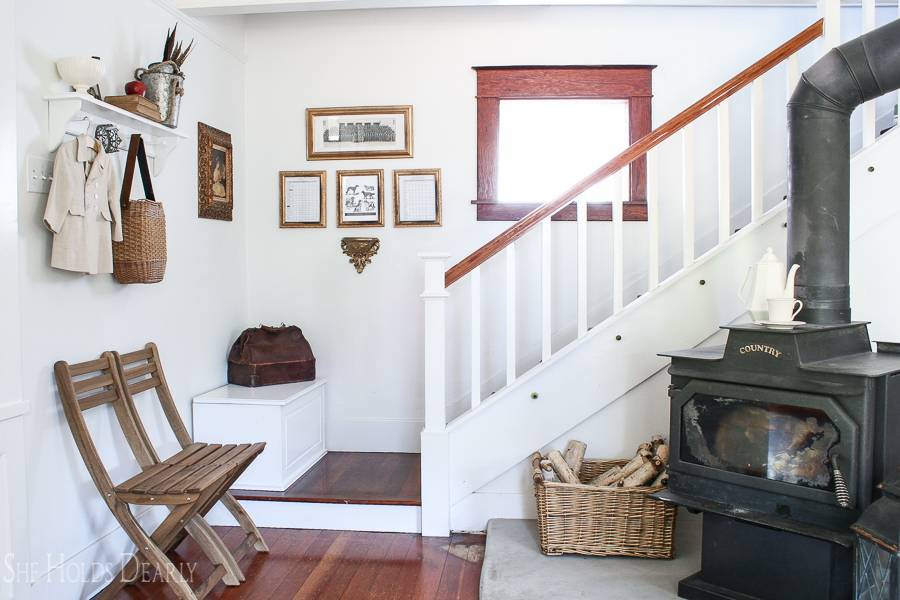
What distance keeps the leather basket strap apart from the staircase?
123 centimetres

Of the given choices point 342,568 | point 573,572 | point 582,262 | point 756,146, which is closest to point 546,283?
point 582,262

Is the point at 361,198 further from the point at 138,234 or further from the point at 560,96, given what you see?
the point at 138,234

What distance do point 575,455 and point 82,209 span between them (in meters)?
2.27

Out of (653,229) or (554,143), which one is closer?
(653,229)

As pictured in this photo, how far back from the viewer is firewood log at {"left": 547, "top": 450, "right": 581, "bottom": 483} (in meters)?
2.67

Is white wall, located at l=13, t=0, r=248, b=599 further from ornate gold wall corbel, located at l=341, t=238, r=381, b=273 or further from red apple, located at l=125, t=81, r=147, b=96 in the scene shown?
ornate gold wall corbel, located at l=341, t=238, r=381, b=273

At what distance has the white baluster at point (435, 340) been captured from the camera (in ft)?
9.42

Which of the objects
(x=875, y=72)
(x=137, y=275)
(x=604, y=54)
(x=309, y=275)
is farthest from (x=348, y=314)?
(x=875, y=72)

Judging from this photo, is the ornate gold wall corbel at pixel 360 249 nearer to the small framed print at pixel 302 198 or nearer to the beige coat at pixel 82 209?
the small framed print at pixel 302 198

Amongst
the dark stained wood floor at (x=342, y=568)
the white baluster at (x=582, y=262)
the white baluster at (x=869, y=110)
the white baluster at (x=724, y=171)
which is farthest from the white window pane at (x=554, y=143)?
the dark stained wood floor at (x=342, y=568)

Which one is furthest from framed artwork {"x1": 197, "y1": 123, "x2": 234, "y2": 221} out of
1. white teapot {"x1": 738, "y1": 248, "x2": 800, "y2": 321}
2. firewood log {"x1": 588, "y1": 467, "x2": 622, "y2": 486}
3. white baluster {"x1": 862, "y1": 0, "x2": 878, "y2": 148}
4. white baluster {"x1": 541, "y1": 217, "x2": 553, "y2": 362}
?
white baluster {"x1": 862, "y1": 0, "x2": 878, "y2": 148}

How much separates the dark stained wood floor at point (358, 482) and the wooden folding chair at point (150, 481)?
0.52 meters

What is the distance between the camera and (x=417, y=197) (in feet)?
12.3

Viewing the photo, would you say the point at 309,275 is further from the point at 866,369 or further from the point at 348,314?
the point at 866,369
